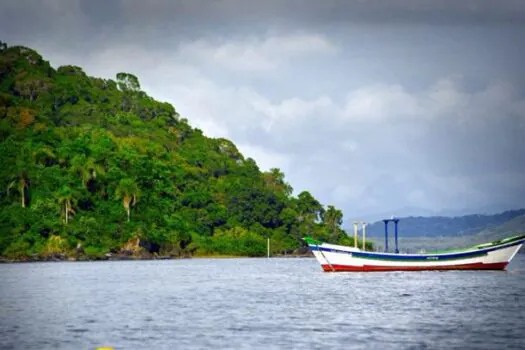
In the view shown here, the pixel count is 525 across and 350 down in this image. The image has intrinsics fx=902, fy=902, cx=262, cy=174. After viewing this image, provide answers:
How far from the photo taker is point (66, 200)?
536 feet

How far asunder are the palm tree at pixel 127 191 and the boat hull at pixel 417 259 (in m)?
72.3

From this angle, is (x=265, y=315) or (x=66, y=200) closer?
(x=265, y=315)

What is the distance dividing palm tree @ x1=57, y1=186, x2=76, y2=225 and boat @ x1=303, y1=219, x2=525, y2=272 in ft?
234

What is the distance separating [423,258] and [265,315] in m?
50.2

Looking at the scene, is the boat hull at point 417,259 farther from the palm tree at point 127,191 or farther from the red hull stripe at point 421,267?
the palm tree at point 127,191

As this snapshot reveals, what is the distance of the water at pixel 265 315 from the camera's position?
41.0 m

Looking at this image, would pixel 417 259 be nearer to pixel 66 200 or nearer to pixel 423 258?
pixel 423 258

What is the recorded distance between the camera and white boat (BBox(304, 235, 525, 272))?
99812mm

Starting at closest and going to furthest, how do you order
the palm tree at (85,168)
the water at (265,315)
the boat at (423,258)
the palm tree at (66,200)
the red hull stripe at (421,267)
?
the water at (265,315), the boat at (423,258), the red hull stripe at (421,267), the palm tree at (66,200), the palm tree at (85,168)

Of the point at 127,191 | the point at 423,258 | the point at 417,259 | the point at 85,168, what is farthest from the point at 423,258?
the point at 85,168

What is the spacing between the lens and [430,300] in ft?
208

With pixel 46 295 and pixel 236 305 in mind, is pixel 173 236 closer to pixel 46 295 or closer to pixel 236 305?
pixel 46 295

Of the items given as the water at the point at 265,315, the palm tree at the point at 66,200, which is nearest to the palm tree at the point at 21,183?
the palm tree at the point at 66,200

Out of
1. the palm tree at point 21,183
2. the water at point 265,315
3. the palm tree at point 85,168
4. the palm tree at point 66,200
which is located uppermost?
the palm tree at point 85,168
